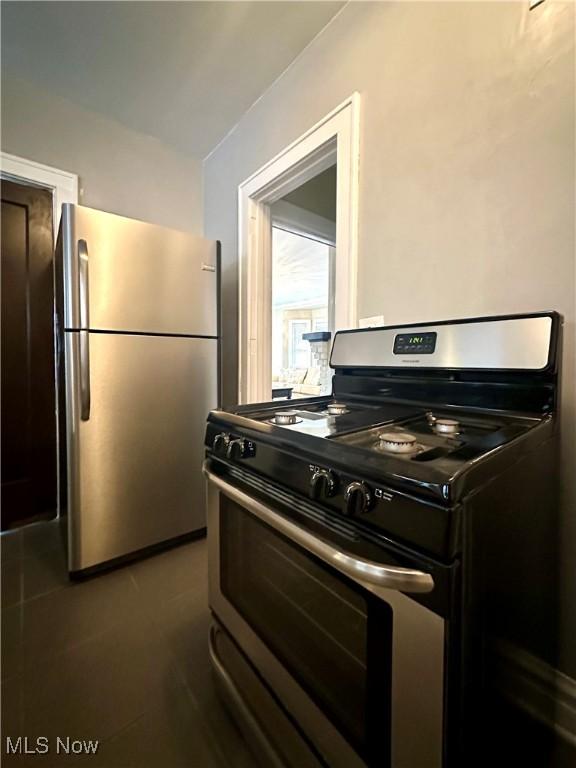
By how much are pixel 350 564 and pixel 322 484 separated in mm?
131

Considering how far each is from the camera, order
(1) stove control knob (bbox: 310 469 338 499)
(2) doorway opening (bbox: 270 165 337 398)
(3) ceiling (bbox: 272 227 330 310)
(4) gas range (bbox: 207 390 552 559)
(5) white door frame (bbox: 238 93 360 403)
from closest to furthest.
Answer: (4) gas range (bbox: 207 390 552 559) < (1) stove control knob (bbox: 310 469 338 499) < (5) white door frame (bbox: 238 93 360 403) < (2) doorway opening (bbox: 270 165 337 398) < (3) ceiling (bbox: 272 227 330 310)

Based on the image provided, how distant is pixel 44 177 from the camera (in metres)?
1.89

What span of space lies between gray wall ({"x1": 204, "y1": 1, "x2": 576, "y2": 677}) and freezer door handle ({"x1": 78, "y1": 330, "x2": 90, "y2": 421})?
119 cm

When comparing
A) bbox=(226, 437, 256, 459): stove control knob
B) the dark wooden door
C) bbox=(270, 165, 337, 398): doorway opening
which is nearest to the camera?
bbox=(226, 437, 256, 459): stove control knob

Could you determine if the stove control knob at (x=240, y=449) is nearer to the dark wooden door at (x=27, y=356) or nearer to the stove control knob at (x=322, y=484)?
the stove control knob at (x=322, y=484)

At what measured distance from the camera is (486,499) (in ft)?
1.65

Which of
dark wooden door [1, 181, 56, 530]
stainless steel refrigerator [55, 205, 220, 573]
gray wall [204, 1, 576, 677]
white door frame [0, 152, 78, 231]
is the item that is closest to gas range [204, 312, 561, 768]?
gray wall [204, 1, 576, 677]

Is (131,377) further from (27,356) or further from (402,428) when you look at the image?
(402,428)

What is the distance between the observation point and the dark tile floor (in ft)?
2.85

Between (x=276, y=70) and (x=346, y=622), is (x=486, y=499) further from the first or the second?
(x=276, y=70)

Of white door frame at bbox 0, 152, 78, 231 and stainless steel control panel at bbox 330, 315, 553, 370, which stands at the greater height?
white door frame at bbox 0, 152, 78, 231

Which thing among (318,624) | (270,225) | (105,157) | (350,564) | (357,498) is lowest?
(318,624)

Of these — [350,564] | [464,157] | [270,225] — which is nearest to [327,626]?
[350,564]

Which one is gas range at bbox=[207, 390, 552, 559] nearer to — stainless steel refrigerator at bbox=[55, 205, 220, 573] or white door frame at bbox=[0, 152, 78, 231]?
stainless steel refrigerator at bbox=[55, 205, 220, 573]
